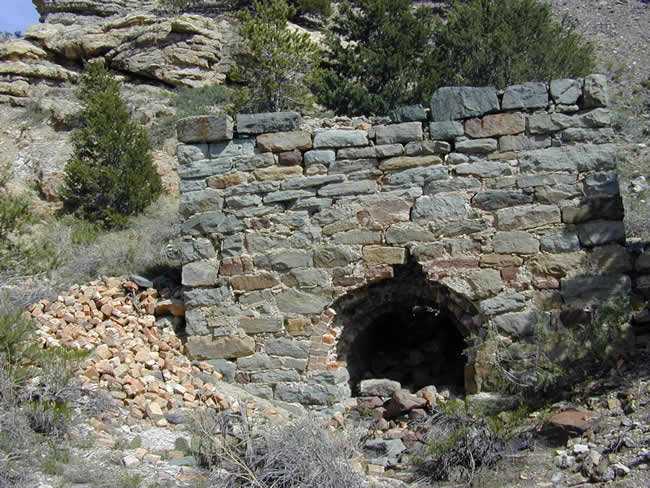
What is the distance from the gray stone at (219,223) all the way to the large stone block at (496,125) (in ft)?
7.86

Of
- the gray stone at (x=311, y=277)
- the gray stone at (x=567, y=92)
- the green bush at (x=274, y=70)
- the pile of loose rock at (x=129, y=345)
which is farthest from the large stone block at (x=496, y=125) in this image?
the green bush at (x=274, y=70)

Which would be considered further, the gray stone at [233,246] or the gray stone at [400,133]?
the gray stone at [233,246]

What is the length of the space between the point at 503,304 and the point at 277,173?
8.14 feet

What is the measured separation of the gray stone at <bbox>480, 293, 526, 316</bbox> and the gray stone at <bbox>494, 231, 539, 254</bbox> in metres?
0.40

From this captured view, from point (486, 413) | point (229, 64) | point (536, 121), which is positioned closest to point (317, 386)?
point (486, 413)

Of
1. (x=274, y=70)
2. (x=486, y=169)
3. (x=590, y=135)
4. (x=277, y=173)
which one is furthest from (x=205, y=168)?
(x=274, y=70)

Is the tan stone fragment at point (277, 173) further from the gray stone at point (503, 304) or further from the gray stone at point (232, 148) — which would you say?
the gray stone at point (503, 304)

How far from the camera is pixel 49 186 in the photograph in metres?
14.6

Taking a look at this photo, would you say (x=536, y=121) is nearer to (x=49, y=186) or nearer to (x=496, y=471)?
(x=496, y=471)

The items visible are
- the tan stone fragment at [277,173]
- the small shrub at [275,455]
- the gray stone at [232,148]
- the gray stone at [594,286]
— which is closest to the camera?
the small shrub at [275,455]

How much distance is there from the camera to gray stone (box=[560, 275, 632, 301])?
5.77m

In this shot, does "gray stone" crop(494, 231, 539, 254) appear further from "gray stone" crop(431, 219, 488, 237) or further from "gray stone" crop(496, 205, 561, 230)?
"gray stone" crop(431, 219, 488, 237)

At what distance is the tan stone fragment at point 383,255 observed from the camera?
6125 millimetres

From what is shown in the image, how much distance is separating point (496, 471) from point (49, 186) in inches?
506
